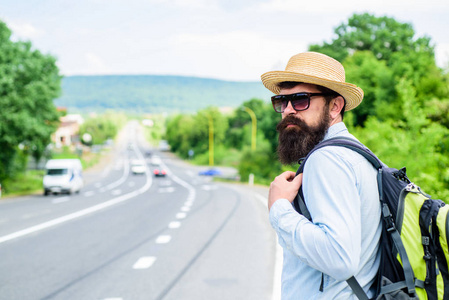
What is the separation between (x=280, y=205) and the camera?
187 cm

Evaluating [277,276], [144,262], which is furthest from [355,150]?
[144,262]

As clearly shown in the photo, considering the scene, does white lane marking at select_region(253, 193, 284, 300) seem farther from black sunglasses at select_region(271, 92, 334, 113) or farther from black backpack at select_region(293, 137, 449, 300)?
black backpack at select_region(293, 137, 449, 300)

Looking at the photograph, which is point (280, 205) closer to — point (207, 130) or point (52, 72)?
point (52, 72)

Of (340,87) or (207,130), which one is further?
(207,130)

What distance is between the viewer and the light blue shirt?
1673 mm

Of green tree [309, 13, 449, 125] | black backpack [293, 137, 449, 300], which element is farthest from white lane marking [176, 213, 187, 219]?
black backpack [293, 137, 449, 300]

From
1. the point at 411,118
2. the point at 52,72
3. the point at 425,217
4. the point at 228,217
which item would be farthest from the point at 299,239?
the point at 52,72

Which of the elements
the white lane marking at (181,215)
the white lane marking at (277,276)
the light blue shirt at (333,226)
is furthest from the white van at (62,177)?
the light blue shirt at (333,226)

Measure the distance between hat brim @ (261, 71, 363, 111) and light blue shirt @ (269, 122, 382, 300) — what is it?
388mm

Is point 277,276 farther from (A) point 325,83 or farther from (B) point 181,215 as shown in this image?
(B) point 181,215

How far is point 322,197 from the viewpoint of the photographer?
1710mm

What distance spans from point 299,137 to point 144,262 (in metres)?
5.98

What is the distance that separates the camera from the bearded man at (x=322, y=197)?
5.51ft

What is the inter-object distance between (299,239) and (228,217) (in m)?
12.9
